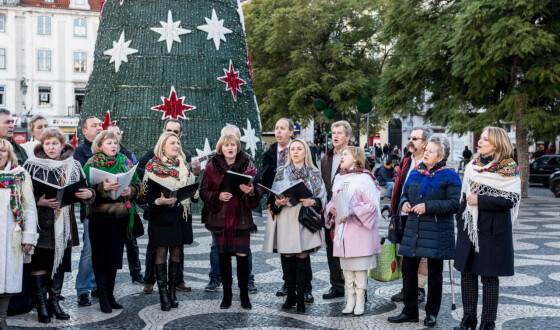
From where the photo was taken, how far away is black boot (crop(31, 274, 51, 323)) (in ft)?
19.3

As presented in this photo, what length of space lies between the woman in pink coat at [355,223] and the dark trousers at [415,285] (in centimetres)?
40

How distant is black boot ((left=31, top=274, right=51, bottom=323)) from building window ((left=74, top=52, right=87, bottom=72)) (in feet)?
146

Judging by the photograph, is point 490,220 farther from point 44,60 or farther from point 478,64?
point 44,60

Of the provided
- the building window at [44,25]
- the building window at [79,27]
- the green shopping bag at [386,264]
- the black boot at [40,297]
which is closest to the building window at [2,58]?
the building window at [44,25]

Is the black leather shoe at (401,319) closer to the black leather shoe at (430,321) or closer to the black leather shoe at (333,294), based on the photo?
the black leather shoe at (430,321)

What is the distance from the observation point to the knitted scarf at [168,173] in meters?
6.52

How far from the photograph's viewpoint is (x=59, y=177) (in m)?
6.04

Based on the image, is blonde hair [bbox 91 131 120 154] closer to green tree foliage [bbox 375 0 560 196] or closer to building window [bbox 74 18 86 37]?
green tree foliage [bbox 375 0 560 196]

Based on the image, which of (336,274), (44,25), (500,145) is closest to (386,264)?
(336,274)

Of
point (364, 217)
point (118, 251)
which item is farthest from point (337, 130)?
point (118, 251)

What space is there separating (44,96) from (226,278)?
44409 millimetres

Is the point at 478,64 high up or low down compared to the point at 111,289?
up

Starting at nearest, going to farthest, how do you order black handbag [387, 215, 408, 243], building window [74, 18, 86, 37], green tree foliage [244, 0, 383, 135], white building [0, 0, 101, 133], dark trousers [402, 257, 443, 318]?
dark trousers [402, 257, 443, 318], black handbag [387, 215, 408, 243], green tree foliage [244, 0, 383, 135], white building [0, 0, 101, 133], building window [74, 18, 86, 37]

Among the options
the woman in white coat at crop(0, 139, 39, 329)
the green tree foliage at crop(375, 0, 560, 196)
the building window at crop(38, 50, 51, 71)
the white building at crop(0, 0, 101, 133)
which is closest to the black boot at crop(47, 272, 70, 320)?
the woman in white coat at crop(0, 139, 39, 329)
